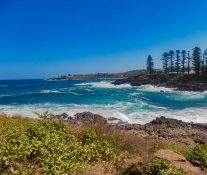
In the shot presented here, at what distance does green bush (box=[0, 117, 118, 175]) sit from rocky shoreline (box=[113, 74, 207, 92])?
205ft

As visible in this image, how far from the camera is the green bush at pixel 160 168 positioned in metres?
6.04

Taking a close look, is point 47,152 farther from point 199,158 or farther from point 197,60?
point 197,60

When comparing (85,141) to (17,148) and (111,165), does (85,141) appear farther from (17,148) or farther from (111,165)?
(17,148)

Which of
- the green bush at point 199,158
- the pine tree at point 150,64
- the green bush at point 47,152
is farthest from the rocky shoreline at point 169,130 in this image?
the pine tree at point 150,64

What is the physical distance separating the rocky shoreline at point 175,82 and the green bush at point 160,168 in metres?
63.4

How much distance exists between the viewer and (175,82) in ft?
263

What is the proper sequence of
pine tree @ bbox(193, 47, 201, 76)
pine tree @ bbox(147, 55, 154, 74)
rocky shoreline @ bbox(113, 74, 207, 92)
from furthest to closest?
pine tree @ bbox(147, 55, 154, 74) < pine tree @ bbox(193, 47, 201, 76) < rocky shoreline @ bbox(113, 74, 207, 92)

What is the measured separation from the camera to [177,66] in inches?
4395

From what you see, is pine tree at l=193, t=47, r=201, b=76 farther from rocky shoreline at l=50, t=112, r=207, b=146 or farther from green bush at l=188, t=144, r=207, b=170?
green bush at l=188, t=144, r=207, b=170

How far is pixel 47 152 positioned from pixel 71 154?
54 cm

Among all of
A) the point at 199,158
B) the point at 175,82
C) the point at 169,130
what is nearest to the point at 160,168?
the point at 199,158

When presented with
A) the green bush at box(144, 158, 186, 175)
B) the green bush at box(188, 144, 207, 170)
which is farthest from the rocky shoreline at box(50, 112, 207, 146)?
the green bush at box(144, 158, 186, 175)

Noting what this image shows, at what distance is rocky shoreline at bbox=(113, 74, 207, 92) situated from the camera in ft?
233

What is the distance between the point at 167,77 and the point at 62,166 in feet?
281
